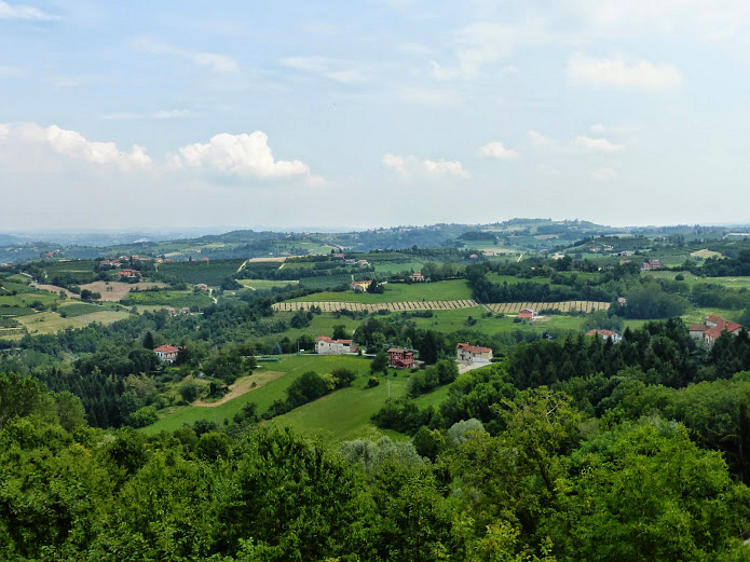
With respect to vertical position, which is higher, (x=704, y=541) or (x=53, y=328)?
(x=704, y=541)

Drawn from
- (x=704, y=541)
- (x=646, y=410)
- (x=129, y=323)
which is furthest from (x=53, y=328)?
(x=704, y=541)

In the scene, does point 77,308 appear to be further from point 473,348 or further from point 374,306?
point 473,348

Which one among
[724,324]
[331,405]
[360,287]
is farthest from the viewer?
[360,287]

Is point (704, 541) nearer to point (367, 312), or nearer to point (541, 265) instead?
point (367, 312)

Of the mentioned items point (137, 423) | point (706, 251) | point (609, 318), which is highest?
point (706, 251)

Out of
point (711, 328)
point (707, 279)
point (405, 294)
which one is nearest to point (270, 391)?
point (711, 328)

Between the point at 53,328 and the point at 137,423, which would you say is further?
the point at 53,328

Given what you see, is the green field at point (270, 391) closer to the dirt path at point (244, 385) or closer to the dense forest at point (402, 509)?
the dirt path at point (244, 385)

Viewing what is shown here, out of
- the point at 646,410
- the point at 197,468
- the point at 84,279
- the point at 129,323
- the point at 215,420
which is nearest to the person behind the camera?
the point at 197,468
